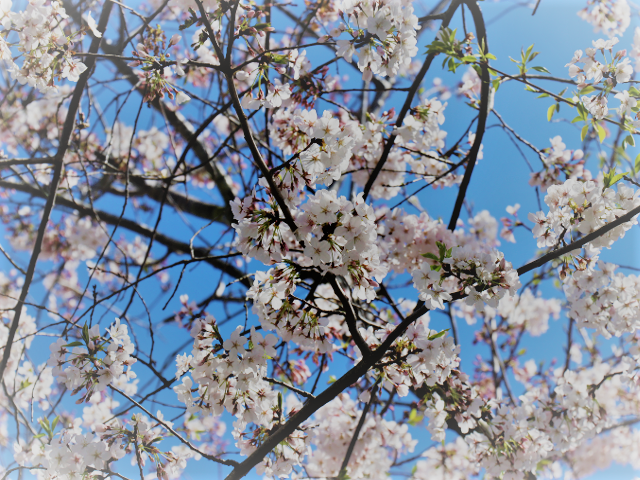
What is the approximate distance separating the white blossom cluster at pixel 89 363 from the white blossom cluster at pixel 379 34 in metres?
1.53

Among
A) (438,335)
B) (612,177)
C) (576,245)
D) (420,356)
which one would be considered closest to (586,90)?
(612,177)

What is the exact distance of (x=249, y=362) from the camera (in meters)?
1.50

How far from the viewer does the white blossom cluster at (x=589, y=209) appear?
1516 millimetres

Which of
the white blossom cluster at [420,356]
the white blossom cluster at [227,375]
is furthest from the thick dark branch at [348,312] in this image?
the white blossom cluster at [227,375]

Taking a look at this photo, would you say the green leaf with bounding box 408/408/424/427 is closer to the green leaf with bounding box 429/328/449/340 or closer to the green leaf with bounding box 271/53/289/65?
the green leaf with bounding box 429/328/449/340

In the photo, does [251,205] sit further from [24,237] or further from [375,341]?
[24,237]

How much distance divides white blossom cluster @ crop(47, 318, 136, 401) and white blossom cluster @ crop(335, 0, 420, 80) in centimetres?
153

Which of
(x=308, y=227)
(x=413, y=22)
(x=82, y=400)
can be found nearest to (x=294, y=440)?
(x=82, y=400)

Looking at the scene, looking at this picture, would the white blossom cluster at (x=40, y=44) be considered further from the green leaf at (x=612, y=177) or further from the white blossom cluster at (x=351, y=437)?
the white blossom cluster at (x=351, y=437)

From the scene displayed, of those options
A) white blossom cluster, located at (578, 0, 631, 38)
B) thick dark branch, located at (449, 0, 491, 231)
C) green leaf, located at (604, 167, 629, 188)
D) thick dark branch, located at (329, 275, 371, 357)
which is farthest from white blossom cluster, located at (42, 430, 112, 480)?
white blossom cluster, located at (578, 0, 631, 38)

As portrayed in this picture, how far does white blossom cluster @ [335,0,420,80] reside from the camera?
1398mm

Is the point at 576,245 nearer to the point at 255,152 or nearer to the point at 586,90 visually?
the point at 586,90

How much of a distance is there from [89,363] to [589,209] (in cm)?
216

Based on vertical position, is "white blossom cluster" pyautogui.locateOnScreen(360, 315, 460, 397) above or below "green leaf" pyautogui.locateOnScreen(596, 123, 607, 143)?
below
